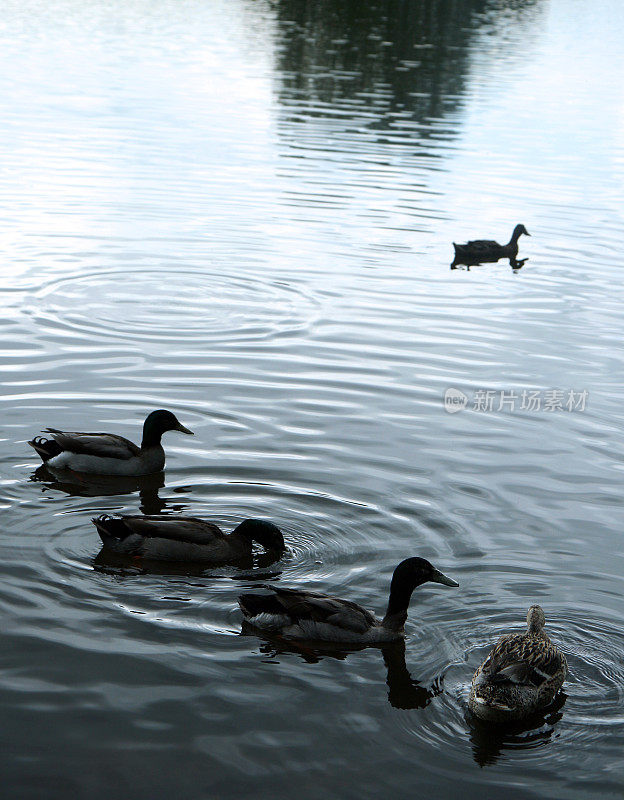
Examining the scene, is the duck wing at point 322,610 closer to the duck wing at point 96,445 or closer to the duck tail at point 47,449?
the duck wing at point 96,445

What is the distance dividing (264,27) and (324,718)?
195 ft

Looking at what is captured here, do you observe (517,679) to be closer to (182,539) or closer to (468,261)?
(182,539)

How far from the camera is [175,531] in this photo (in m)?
9.61

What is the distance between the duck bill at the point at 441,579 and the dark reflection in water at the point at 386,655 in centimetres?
57

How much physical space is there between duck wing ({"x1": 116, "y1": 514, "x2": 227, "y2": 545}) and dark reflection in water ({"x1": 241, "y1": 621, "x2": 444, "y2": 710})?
1207 millimetres

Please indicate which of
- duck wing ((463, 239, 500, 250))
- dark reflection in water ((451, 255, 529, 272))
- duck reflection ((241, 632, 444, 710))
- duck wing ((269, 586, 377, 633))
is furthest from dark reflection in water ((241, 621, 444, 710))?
duck wing ((463, 239, 500, 250))

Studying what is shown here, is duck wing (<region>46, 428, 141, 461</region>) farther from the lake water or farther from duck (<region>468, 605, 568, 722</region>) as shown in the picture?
duck (<region>468, 605, 568, 722</region>)

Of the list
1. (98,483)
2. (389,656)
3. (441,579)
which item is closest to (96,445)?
(98,483)

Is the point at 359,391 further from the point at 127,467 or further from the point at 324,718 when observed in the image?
the point at 324,718

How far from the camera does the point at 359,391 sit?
14.3 m

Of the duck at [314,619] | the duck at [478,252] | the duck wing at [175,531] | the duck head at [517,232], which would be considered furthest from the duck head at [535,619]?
the duck head at [517,232]

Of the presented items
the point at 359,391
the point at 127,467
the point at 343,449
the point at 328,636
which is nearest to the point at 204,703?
the point at 328,636

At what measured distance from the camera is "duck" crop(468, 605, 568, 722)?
24.4ft

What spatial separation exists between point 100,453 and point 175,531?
88.4 inches
